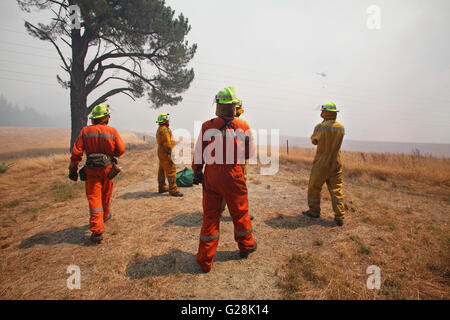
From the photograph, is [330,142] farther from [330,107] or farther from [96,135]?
[96,135]

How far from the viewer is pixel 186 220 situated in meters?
4.63

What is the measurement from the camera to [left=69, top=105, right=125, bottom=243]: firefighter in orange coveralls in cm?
361

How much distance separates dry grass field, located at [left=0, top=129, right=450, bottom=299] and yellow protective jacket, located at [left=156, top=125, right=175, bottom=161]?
54.6 inches

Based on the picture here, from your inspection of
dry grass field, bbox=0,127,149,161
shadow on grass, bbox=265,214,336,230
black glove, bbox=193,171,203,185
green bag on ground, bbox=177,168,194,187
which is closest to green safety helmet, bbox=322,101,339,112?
shadow on grass, bbox=265,214,336,230

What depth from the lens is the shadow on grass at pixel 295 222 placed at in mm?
4434

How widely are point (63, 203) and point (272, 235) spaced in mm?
5962

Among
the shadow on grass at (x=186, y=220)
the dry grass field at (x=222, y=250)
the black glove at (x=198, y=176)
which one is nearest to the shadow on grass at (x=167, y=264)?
the dry grass field at (x=222, y=250)

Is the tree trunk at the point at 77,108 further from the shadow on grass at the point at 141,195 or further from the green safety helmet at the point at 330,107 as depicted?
the green safety helmet at the point at 330,107

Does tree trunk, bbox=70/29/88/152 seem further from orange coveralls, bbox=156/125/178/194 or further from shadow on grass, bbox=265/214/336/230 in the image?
shadow on grass, bbox=265/214/336/230

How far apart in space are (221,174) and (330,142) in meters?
2.89

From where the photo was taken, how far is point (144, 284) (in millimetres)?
2578

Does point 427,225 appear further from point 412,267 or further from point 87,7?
point 87,7
